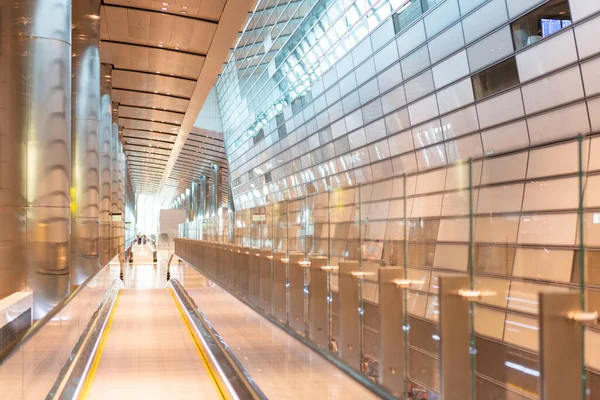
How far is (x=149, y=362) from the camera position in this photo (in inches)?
445

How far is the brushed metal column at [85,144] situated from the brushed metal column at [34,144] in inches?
346

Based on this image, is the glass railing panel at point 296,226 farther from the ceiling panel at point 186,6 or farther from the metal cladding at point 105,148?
the metal cladding at point 105,148

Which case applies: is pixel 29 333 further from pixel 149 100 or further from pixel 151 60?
pixel 149 100

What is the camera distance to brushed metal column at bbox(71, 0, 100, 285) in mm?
20125

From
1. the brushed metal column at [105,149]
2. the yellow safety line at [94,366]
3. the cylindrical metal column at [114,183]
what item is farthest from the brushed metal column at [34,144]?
the cylindrical metal column at [114,183]

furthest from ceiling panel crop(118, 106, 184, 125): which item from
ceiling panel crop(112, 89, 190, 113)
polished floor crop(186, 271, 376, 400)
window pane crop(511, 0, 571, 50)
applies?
polished floor crop(186, 271, 376, 400)

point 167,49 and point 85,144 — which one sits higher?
point 167,49

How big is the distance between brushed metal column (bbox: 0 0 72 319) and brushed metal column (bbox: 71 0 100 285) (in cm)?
879

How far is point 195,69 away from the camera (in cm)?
2581

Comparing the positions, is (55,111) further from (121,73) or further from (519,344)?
(121,73)

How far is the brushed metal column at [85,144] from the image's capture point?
2012cm

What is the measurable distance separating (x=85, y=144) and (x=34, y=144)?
1046cm

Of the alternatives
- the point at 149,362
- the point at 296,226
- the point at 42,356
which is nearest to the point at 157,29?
the point at 149,362

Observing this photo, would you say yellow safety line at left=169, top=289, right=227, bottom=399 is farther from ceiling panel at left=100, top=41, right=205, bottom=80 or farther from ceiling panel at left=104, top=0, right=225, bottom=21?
ceiling panel at left=100, top=41, right=205, bottom=80
